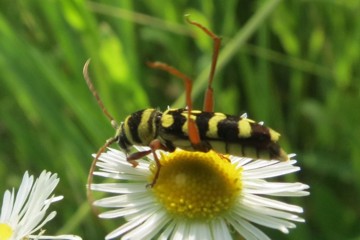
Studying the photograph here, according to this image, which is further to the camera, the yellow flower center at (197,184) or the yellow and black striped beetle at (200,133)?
the yellow flower center at (197,184)

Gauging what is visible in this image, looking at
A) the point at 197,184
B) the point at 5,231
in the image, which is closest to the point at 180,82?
the point at 197,184

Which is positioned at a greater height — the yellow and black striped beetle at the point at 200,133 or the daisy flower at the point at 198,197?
the yellow and black striped beetle at the point at 200,133

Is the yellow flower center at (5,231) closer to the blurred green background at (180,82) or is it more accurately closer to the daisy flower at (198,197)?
the daisy flower at (198,197)

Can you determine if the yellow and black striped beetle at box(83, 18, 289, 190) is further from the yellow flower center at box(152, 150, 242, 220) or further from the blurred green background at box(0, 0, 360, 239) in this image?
the blurred green background at box(0, 0, 360, 239)

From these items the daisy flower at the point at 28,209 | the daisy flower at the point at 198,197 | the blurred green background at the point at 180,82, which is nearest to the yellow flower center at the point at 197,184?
the daisy flower at the point at 198,197

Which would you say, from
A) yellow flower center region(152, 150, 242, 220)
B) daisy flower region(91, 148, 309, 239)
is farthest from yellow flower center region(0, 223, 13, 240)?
yellow flower center region(152, 150, 242, 220)
